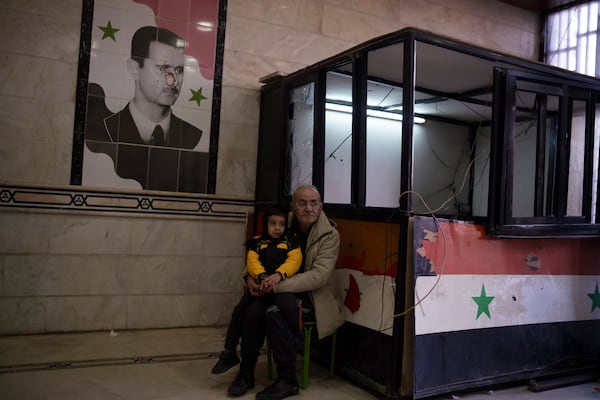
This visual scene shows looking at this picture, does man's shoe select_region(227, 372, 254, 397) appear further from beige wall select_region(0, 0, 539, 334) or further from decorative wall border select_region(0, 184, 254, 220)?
decorative wall border select_region(0, 184, 254, 220)

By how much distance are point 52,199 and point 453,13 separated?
433cm

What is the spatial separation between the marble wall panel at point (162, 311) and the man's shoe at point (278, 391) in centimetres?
159

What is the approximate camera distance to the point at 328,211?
348cm

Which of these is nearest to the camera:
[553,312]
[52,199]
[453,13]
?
[553,312]

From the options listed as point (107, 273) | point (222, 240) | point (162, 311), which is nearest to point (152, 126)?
point (222, 240)

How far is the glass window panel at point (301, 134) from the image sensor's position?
3.81 metres

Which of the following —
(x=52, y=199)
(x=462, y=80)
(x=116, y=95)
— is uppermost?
(x=462, y=80)

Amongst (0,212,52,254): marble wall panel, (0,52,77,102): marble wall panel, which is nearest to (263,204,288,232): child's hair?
(0,212,52,254): marble wall panel

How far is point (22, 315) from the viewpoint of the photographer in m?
3.63

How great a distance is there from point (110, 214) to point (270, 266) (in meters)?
1.63

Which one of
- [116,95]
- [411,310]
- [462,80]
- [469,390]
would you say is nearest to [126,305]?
[116,95]

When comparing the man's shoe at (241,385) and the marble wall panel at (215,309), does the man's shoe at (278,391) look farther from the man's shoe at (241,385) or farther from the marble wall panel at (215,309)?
the marble wall panel at (215,309)

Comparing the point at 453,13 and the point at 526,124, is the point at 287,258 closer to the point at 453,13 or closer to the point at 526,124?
the point at 526,124

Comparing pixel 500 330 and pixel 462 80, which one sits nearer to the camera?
pixel 500 330
